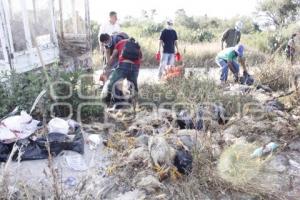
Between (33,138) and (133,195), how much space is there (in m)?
1.73

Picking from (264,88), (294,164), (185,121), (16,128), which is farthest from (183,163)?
(264,88)

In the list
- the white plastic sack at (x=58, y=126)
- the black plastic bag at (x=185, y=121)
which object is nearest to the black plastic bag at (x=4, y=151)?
the white plastic sack at (x=58, y=126)

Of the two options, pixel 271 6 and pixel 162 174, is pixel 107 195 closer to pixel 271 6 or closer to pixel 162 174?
pixel 162 174

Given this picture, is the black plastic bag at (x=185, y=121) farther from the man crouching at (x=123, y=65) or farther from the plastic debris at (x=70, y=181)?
the plastic debris at (x=70, y=181)

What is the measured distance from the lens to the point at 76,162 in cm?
430

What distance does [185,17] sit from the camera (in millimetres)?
25750

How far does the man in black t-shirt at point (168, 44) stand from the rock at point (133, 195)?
15.7 ft

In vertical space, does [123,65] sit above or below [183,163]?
above

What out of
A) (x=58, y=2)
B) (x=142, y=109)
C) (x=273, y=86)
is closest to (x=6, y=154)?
(x=142, y=109)

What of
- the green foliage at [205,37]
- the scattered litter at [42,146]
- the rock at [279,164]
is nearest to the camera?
the rock at [279,164]

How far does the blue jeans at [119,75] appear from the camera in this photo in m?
6.16

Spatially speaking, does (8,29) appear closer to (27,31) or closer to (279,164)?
Answer: (27,31)

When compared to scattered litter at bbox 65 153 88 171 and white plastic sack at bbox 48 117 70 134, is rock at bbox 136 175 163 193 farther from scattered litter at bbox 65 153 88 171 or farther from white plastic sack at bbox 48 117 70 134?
white plastic sack at bbox 48 117 70 134

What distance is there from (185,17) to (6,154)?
2289cm
